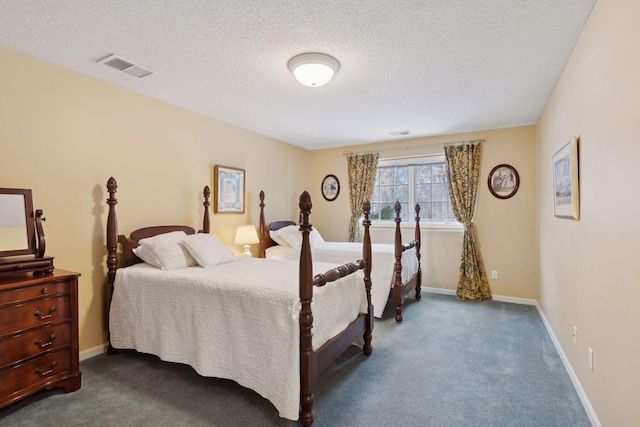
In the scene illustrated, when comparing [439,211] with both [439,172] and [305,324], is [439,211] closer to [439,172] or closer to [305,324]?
[439,172]

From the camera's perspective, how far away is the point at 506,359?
279cm

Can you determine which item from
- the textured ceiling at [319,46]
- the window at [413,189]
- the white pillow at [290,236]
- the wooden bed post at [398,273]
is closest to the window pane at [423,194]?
the window at [413,189]

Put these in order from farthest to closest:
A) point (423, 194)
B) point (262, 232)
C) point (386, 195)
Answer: point (386, 195) < point (423, 194) < point (262, 232)

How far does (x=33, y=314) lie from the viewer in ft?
6.97

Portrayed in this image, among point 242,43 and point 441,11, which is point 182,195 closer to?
point 242,43

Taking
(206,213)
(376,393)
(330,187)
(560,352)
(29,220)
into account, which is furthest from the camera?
(330,187)

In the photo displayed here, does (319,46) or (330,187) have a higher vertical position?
(319,46)

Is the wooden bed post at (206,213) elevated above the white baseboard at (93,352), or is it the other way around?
the wooden bed post at (206,213)

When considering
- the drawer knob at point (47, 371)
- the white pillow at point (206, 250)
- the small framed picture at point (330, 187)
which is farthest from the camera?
the small framed picture at point (330, 187)

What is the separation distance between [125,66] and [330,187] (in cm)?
375

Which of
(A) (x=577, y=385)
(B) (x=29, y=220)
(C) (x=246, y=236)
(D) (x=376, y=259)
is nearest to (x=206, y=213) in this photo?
(C) (x=246, y=236)

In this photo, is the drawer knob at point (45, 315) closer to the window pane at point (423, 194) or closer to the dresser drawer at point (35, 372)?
the dresser drawer at point (35, 372)

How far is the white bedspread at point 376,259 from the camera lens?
3857 mm

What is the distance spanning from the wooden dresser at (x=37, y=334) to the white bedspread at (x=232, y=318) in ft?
1.55
